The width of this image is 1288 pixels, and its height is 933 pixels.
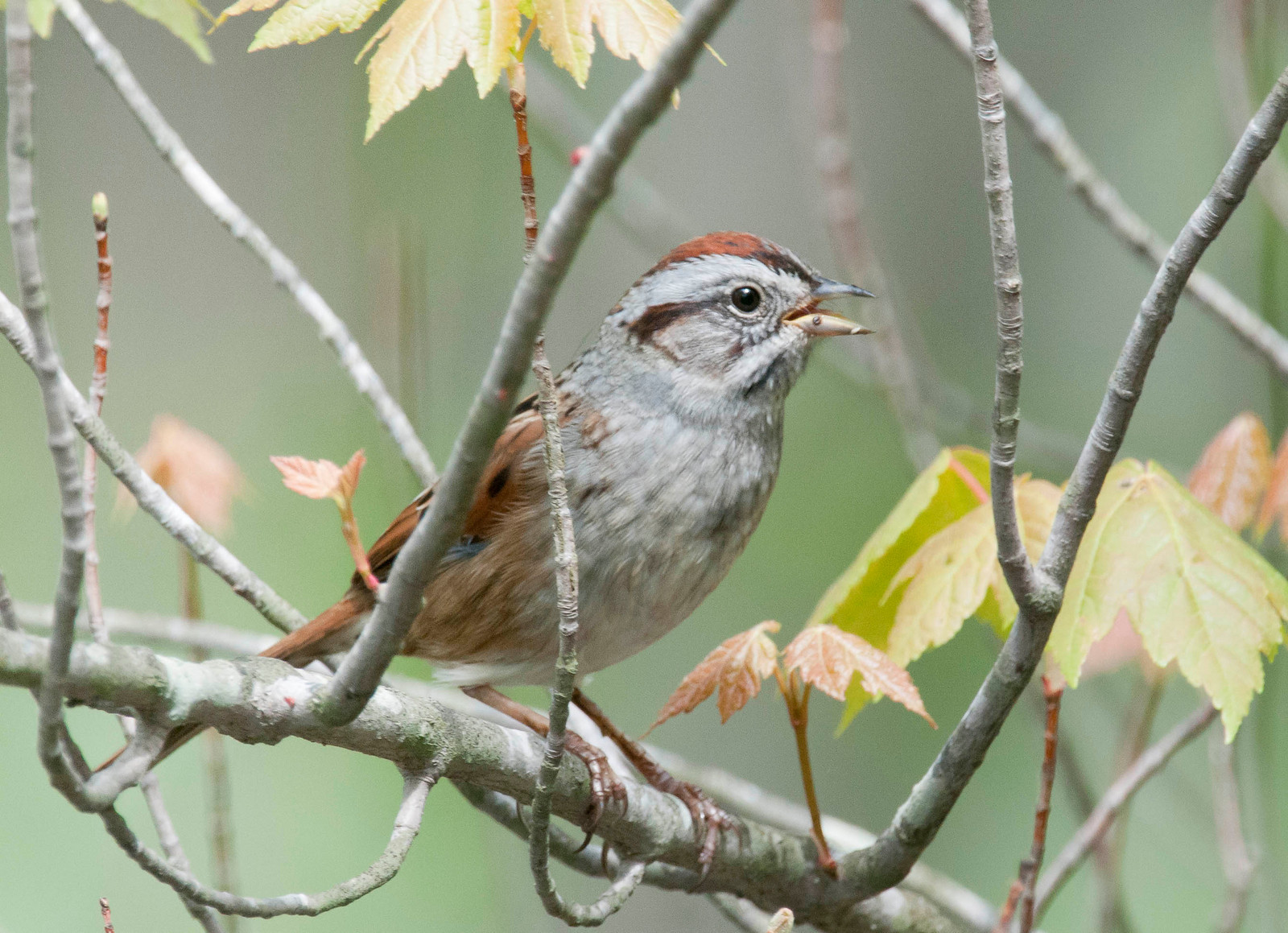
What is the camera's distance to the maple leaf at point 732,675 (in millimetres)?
1842

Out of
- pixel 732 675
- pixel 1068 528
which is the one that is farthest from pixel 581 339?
pixel 1068 528

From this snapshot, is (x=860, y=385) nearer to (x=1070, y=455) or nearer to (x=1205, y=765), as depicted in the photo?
(x=1070, y=455)

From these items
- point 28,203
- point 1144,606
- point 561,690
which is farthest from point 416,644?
point 28,203

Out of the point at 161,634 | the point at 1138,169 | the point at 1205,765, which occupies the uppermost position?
the point at 1138,169

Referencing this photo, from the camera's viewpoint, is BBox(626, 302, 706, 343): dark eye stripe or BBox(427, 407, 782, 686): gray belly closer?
BBox(427, 407, 782, 686): gray belly

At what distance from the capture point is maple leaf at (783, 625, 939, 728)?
174cm

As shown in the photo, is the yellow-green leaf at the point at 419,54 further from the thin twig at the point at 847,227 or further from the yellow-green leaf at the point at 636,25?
the thin twig at the point at 847,227

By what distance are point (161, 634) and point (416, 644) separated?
575 millimetres

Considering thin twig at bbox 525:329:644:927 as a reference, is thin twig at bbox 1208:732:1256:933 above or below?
below

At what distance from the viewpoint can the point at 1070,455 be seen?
142 inches

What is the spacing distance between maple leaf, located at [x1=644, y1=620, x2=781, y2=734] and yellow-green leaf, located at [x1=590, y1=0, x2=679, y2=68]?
81cm

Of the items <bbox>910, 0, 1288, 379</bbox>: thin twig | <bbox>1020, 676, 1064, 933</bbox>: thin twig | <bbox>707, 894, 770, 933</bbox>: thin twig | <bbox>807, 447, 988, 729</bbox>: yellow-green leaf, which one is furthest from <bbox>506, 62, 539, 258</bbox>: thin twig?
<bbox>707, 894, 770, 933</bbox>: thin twig

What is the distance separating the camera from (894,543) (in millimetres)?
2139

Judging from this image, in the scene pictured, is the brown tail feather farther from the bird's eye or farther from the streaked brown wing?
the bird's eye
